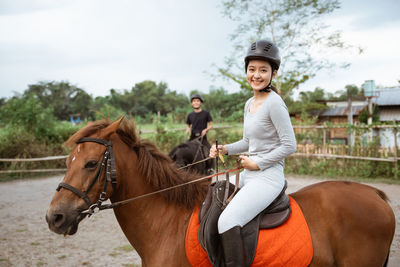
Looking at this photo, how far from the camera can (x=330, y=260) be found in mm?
1885

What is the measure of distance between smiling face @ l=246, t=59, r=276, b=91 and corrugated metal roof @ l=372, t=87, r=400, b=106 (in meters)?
23.8

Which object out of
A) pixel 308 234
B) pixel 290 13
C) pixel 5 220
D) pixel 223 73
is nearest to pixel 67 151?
pixel 5 220

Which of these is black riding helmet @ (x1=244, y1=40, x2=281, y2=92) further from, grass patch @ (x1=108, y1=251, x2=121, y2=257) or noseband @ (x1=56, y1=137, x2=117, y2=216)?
grass patch @ (x1=108, y1=251, x2=121, y2=257)

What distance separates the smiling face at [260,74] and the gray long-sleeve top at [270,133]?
0.10 meters

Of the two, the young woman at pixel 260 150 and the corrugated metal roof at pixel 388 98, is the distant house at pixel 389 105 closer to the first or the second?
the corrugated metal roof at pixel 388 98

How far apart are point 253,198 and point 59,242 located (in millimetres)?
4385

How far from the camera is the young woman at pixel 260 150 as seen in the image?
1730mm

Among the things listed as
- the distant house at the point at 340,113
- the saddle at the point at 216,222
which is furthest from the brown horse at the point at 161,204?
the distant house at the point at 340,113

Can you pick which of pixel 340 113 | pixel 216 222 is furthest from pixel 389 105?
pixel 216 222

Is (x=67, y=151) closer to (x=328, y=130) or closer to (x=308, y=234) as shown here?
(x=328, y=130)

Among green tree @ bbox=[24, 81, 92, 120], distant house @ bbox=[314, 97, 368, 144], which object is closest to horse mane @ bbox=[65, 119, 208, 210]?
distant house @ bbox=[314, 97, 368, 144]

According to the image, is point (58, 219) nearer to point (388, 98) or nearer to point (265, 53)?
point (265, 53)

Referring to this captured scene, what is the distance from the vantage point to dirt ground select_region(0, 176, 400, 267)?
395cm

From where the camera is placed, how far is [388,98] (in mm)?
22719
